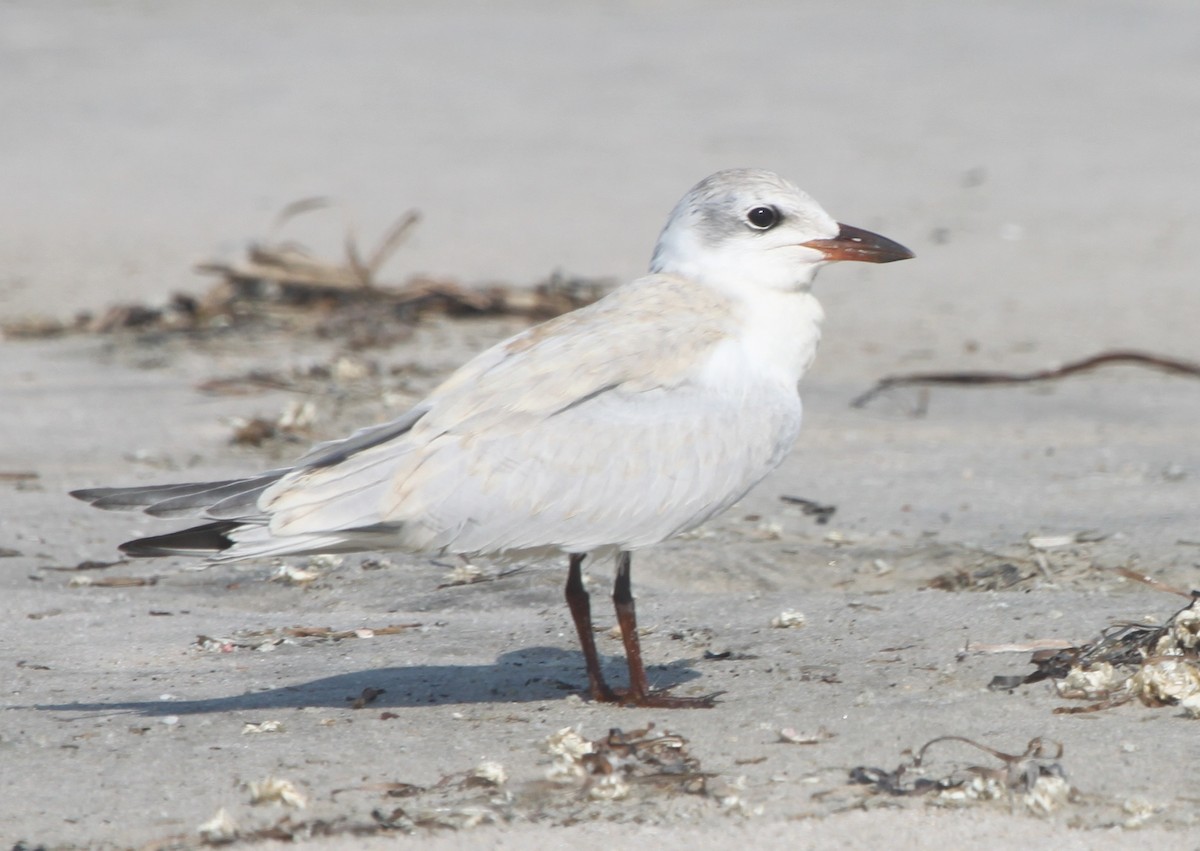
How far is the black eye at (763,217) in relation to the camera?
4.19m

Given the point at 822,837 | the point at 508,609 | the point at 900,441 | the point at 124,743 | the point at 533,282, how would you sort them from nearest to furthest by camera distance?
1. the point at 822,837
2. the point at 124,743
3. the point at 508,609
4. the point at 900,441
5. the point at 533,282

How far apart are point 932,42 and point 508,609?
1096 cm

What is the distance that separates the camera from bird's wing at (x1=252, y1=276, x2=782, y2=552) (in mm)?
3674

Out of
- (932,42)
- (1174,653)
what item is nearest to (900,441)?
(1174,653)

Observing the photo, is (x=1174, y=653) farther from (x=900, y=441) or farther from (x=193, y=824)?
(x=900, y=441)

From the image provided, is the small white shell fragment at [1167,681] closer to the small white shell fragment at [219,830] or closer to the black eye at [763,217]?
the black eye at [763,217]

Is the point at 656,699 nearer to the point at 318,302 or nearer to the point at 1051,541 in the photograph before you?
the point at 1051,541

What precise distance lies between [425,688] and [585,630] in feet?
1.31

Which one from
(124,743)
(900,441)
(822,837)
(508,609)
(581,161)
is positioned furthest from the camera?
(581,161)

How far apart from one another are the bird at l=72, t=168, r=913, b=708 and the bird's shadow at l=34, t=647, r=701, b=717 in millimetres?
150

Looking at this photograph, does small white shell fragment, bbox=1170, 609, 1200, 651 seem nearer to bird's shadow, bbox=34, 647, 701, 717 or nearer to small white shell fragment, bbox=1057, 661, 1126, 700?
small white shell fragment, bbox=1057, 661, 1126, 700

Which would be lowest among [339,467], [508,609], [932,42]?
[508,609]

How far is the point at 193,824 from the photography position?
9.93 feet

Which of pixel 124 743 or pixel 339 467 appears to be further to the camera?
pixel 339 467
